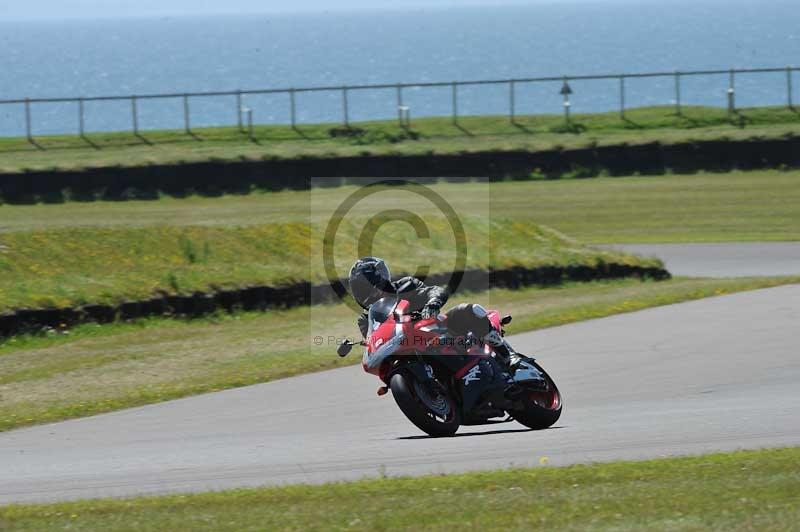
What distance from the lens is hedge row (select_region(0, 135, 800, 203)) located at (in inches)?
1446

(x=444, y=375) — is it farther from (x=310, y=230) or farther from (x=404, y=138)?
(x=404, y=138)

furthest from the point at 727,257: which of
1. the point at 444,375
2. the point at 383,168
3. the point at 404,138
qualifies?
the point at 404,138

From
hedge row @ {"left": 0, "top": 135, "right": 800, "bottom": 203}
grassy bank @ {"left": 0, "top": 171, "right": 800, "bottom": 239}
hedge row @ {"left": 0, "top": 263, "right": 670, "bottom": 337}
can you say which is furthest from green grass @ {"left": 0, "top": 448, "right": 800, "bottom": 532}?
hedge row @ {"left": 0, "top": 135, "right": 800, "bottom": 203}

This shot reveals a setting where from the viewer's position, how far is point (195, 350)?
59.0 ft

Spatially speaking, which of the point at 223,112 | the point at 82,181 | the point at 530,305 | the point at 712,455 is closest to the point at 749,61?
the point at 223,112

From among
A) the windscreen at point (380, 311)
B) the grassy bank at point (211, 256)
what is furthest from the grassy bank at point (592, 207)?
the windscreen at point (380, 311)

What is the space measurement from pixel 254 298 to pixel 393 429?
966cm

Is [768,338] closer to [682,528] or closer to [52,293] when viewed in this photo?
[682,528]


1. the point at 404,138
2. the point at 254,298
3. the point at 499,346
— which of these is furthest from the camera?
the point at 404,138

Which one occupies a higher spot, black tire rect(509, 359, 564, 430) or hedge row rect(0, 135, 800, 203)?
hedge row rect(0, 135, 800, 203)

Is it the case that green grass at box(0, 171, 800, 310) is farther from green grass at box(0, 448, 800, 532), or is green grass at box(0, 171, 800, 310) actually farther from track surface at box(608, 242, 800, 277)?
green grass at box(0, 448, 800, 532)

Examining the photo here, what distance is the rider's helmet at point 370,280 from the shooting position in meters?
11.4

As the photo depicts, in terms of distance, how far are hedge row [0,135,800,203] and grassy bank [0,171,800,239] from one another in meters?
0.55

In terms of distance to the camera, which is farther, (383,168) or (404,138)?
(404,138)
